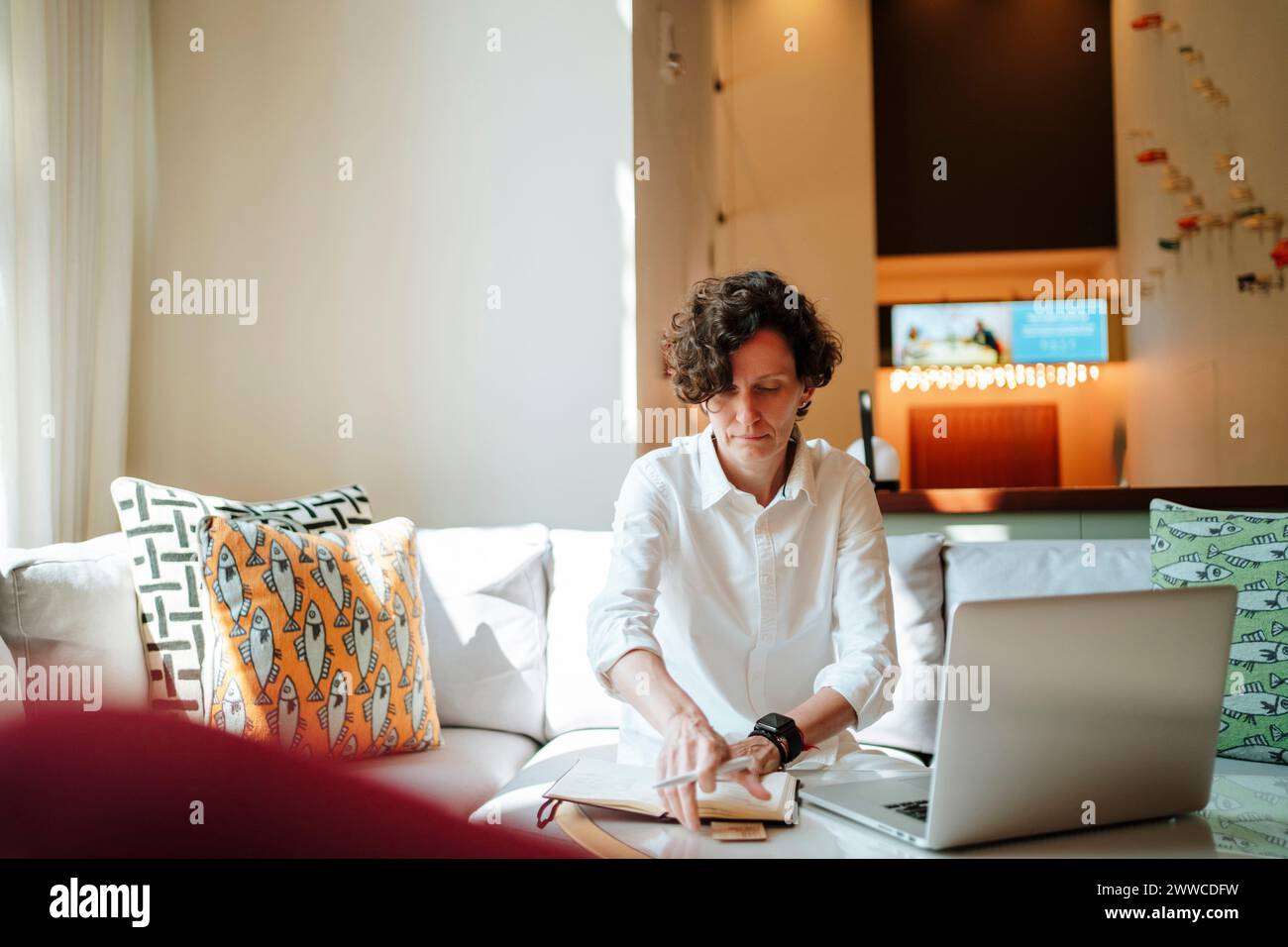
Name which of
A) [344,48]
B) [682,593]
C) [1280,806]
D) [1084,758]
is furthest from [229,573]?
[344,48]

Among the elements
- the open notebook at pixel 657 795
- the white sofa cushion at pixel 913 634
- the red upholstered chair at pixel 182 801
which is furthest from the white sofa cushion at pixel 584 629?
the red upholstered chair at pixel 182 801

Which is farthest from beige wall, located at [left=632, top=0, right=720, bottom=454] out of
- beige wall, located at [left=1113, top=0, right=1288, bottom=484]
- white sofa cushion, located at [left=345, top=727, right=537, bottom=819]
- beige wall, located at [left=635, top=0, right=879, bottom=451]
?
beige wall, located at [left=1113, top=0, right=1288, bottom=484]

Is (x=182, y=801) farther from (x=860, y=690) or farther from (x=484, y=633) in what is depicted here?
Result: (x=484, y=633)

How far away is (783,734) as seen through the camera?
116 cm

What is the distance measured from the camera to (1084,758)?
85cm

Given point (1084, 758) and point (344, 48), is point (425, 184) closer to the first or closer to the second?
point (344, 48)

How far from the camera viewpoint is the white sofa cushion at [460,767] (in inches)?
68.4

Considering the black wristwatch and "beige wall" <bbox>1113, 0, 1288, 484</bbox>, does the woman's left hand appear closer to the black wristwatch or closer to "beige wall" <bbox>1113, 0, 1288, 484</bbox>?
the black wristwatch

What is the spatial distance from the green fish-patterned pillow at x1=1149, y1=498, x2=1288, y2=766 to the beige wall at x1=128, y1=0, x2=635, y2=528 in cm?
134

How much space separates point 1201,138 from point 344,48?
5.05m

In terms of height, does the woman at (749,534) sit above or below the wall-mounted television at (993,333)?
below

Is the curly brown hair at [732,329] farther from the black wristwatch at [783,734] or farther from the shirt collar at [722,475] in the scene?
the black wristwatch at [783,734]

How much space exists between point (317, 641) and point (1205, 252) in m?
5.59

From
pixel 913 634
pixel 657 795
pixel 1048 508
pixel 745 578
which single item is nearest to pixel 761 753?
pixel 657 795
